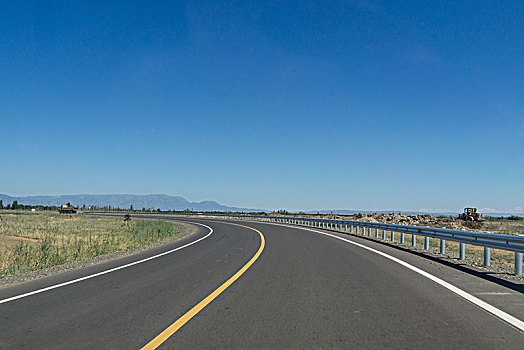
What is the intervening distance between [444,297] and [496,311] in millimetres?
1045

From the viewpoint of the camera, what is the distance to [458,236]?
12.4 meters

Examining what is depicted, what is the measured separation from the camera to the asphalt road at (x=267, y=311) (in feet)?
15.6

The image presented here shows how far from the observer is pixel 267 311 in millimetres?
6090

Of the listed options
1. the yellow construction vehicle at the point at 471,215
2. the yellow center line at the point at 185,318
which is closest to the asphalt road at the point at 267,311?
the yellow center line at the point at 185,318

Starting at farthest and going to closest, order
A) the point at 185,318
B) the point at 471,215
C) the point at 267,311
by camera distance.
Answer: the point at 471,215 < the point at 267,311 < the point at 185,318

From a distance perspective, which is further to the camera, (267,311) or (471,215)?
(471,215)

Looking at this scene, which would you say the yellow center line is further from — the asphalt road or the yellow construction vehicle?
the yellow construction vehicle

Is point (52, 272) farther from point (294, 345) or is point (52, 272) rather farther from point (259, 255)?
point (294, 345)

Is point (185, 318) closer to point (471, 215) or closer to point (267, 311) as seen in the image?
point (267, 311)

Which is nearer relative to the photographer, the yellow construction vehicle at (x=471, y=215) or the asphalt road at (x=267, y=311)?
the asphalt road at (x=267, y=311)

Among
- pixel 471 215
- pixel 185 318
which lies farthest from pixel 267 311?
pixel 471 215

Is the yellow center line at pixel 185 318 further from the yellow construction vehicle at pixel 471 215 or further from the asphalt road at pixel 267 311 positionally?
the yellow construction vehicle at pixel 471 215

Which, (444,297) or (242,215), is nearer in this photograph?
(444,297)

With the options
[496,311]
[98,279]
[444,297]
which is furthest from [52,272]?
[496,311]
